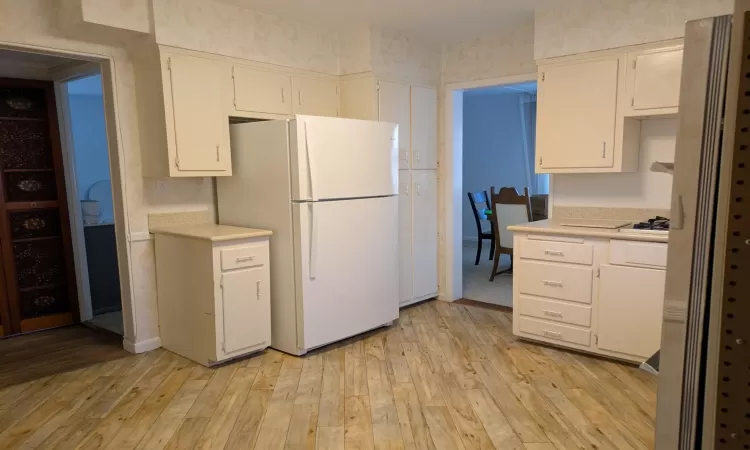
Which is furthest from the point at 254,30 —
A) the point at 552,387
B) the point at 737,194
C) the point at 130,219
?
the point at 737,194

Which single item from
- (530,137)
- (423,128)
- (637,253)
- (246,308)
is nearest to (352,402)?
(246,308)

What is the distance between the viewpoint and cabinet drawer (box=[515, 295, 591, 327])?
3.20 meters

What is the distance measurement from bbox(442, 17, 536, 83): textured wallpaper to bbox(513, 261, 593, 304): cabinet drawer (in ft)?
5.46

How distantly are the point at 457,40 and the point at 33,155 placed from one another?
3.65 m

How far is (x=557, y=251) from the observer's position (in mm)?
3277

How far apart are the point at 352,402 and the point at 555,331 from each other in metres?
1.54

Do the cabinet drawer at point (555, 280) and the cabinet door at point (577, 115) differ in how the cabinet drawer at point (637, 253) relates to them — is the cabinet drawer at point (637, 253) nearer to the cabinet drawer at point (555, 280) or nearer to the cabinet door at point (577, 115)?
the cabinet drawer at point (555, 280)

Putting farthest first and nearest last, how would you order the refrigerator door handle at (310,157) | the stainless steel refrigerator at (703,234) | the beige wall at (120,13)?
the refrigerator door handle at (310,157) → the beige wall at (120,13) → the stainless steel refrigerator at (703,234)

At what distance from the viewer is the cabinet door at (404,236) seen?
13.8 ft

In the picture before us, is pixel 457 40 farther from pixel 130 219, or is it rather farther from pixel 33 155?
pixel 33 155

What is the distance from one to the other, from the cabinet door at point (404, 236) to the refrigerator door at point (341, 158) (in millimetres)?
478

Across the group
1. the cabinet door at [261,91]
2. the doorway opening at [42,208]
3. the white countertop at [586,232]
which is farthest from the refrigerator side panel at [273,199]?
the white countertop at [586,232]

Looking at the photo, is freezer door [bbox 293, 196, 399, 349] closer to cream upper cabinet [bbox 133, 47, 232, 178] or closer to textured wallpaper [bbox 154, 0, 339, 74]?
cream upper cabinet [bbox 133, 47, 232, 178]

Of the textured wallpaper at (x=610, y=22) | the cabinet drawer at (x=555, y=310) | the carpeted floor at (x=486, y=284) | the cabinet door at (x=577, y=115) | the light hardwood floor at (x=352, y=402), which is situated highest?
the textured wallpaper at (x=610, y=22)
